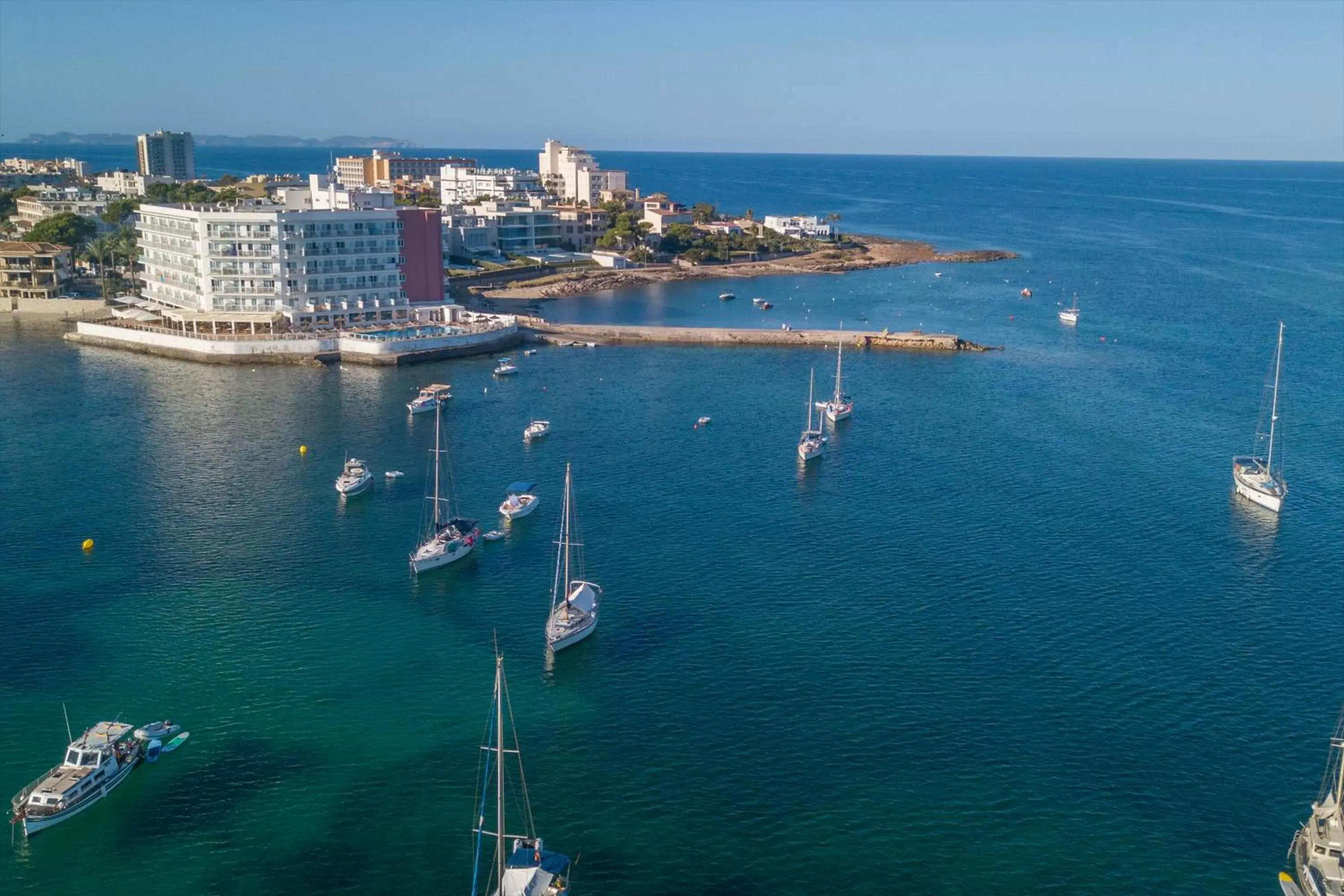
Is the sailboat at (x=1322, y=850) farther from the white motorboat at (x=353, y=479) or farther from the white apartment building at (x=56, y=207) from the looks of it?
the white apartment building at (x=56, y=207)

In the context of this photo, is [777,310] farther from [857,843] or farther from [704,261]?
[857,843]

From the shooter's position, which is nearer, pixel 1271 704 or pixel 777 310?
pixel 1271 704

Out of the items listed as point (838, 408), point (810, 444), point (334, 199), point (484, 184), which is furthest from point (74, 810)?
point (484, 184)

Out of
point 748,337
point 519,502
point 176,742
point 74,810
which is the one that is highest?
point 748,337

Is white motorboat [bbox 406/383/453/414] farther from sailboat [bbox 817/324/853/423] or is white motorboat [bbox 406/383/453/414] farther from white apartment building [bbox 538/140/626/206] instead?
white apartment building [bbox 538/140/626/206]

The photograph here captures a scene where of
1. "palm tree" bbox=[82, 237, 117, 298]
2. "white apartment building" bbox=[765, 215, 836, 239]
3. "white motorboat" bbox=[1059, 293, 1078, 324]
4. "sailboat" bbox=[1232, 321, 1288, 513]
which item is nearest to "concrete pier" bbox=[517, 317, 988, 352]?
"white motorboat" bbox=[1059, 293, 1078, 324]

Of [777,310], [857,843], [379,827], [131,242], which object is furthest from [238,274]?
[857,843]

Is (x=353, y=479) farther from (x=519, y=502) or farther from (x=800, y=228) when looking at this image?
(x=800, y=228)
